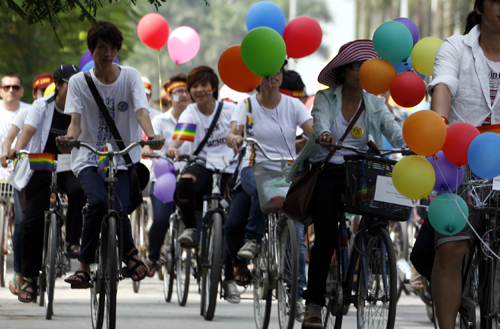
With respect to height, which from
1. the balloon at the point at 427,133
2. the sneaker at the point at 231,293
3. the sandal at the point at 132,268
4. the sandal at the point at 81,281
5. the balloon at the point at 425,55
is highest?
the balloon at the point at 425,55

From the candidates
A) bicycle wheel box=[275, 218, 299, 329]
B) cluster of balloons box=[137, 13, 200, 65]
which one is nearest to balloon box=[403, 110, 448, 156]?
bicycle wheel box=[275, 218, 299, 329]

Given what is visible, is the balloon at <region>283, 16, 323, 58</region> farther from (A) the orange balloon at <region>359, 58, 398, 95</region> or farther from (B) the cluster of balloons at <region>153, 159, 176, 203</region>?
(A) the orange balloon at <region>359, 58, 398, 95</region>

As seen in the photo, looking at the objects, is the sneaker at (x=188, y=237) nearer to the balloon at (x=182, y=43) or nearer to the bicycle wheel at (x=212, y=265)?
the bicycle wheel at (x=212, y=265)

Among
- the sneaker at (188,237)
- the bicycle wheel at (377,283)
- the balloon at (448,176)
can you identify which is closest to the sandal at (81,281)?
the bicycle wheel at (377,283)

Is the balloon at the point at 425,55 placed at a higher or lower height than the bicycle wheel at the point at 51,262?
higher

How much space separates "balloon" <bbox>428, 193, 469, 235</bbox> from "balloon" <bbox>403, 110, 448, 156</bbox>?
0.25 meters

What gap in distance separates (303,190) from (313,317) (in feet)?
2.75

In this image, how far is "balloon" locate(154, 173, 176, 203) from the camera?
34.5ft

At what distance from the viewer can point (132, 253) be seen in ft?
22.9

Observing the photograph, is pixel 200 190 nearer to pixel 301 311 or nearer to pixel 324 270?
pixel 301 311

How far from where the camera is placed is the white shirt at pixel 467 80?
4.94m

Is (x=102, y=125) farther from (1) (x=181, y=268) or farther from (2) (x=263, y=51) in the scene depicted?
(1) (x=181, y=268)

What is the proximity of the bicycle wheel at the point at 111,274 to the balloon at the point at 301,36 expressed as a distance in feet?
11.1

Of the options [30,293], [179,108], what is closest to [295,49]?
[179,108]
